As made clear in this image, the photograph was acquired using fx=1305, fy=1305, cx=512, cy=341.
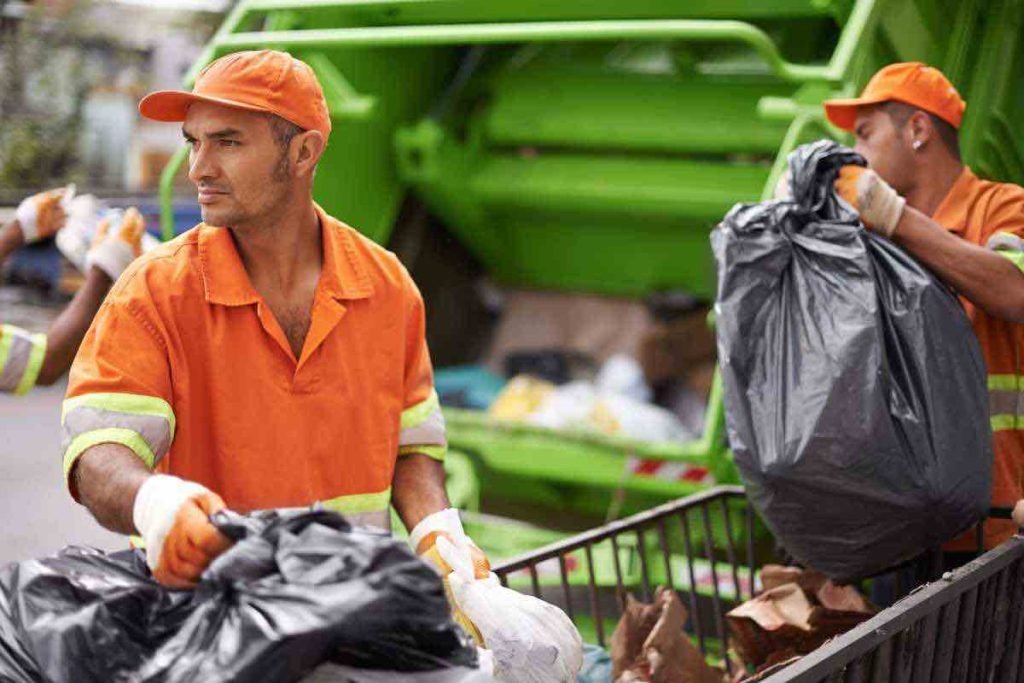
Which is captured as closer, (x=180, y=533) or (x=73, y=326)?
(x=180, y=533)

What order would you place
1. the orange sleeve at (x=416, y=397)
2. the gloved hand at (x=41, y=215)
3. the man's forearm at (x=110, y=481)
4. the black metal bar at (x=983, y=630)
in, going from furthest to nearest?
the gloved hand at (x=41, y=215), the black metal bar at (x=983, y=630), the orange sleeve at (x=416, y=397), the man's forearm at (x=110, y=481)

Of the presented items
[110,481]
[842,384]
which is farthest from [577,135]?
[110,481]

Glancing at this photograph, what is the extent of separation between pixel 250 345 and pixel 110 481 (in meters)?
0.30

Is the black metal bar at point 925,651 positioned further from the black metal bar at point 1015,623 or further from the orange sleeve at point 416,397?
the orange sleeve at point 416,397

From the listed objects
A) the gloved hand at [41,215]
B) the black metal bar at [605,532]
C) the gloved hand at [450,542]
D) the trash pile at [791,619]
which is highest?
the gloved hand at [41,215]

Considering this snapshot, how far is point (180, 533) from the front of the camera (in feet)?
4.79

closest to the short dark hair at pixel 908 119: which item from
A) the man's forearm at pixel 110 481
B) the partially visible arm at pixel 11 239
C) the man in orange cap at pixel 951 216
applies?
the man in orange cap at pixel 951 216

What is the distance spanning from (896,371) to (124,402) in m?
1.38

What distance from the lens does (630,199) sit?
4492 millimetres

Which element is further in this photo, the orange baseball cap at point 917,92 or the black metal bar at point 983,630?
the orange baseball cap at point 917,92

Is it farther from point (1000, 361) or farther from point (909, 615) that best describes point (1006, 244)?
point (909, 615)

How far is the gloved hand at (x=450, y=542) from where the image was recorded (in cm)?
185

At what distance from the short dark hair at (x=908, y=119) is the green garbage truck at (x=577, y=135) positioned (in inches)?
16.1

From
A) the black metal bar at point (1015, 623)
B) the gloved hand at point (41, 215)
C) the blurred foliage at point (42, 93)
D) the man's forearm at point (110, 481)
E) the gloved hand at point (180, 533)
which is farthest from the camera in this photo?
the blurred foliage at point (42, 93)
